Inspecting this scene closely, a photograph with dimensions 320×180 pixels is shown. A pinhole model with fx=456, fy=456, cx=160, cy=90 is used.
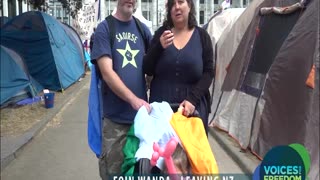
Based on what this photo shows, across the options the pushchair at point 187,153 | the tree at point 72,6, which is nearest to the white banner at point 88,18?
the tree at point 72,6

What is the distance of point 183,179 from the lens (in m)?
2.73

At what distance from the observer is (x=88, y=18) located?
669 inches

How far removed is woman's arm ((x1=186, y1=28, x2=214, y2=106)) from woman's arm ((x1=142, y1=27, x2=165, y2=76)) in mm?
309

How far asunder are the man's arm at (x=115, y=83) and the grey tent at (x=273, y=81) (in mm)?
1807

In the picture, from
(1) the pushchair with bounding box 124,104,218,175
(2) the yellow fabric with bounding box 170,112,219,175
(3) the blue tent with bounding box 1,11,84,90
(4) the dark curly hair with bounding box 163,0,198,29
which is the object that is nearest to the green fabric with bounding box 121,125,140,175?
(1) the pushchair with bounding box 124,104,218,175

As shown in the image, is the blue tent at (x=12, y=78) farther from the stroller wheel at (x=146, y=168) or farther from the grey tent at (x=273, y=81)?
the stroller wheel at (x=146, y=168)

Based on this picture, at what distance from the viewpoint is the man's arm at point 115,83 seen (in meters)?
→ 3.10

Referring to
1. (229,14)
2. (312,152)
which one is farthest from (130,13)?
(229,14)

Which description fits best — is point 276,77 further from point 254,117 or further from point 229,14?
point 229,14

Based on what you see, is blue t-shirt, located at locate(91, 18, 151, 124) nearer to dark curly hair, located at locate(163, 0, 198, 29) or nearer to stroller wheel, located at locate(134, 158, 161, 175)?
dark curly hair, located at locate(163, 0, 198, 29)

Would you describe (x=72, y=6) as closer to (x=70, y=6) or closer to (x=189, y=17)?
(x=70, y=6)

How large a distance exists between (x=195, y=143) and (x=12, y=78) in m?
9.29

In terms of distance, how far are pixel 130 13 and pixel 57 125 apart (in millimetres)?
6563

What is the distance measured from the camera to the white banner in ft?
51.8
